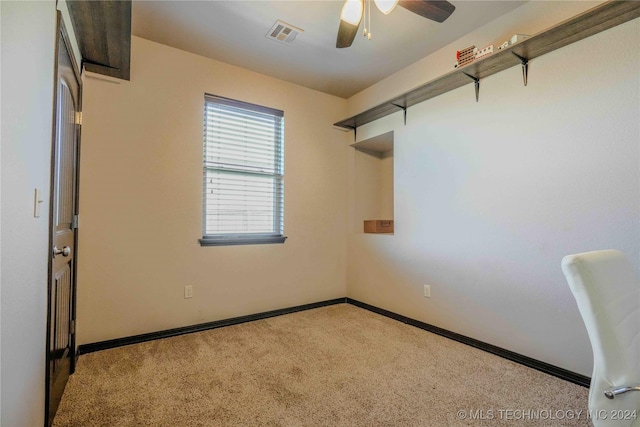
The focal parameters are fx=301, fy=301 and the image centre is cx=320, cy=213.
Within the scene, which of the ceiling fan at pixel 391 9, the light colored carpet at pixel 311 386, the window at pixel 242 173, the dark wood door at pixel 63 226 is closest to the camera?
the dark wood door at pixel 63 226

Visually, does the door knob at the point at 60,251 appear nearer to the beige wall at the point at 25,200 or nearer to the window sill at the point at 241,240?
the beige wall at the point at 25,200

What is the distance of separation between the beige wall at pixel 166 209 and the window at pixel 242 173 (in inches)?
3.7

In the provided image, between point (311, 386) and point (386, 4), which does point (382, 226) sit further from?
point (386, 4)

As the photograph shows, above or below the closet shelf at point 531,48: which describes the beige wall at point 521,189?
below

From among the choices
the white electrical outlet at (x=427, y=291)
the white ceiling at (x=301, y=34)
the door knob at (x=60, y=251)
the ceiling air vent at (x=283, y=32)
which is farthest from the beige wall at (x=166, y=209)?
the white electrical outlet at (x=427, y=291)

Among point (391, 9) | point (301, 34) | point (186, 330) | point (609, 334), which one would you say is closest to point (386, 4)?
point (391, 9)

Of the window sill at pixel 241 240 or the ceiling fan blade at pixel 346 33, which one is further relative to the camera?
the window sill at pixel 241 240

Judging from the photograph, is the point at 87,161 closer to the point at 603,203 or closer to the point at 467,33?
the point at 467,33

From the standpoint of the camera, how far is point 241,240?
3.21m

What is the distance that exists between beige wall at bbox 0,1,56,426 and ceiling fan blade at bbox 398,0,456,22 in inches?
70.0

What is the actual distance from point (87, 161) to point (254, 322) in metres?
2.12

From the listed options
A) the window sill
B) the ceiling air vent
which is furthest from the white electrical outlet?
the ceiling air vent

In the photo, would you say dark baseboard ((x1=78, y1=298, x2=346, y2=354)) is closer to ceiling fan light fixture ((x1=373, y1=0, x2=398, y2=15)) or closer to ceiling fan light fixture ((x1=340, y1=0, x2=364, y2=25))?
ceiling fan light fixture ((x1=340, y1=0, x2=364, y2=25))

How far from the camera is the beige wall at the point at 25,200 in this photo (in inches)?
36.5
